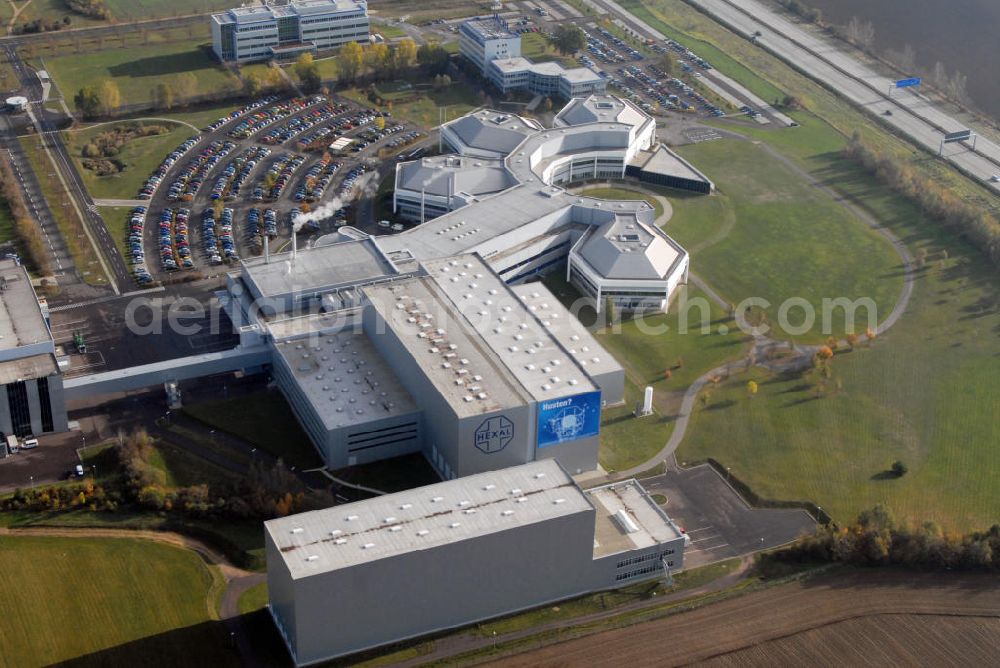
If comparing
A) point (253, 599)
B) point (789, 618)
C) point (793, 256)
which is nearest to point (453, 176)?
point (793, 256)

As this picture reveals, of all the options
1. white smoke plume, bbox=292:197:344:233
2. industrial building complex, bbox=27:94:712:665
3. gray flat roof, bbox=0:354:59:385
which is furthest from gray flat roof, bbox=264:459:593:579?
white smoke plume, bbox=292:197:344:233

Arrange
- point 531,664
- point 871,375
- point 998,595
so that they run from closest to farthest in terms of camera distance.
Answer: point 531,664
point 998,595
point 871,375

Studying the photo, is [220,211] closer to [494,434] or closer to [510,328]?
[510,328]

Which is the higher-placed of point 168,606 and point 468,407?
point 468,407

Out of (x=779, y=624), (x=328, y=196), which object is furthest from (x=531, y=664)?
(x=328, y=196)

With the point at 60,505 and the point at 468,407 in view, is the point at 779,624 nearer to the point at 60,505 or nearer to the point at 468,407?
the point at 468,407

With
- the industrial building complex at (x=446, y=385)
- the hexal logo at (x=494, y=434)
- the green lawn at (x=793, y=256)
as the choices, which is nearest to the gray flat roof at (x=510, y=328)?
the industrial building complex at (x=446, y=385)

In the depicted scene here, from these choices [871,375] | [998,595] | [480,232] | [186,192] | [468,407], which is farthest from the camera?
[186,192]
